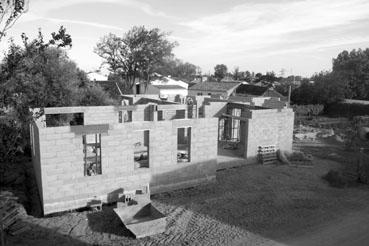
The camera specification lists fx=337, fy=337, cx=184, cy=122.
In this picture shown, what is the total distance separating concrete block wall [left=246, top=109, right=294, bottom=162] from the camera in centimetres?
1622

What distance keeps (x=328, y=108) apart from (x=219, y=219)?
1304 inches

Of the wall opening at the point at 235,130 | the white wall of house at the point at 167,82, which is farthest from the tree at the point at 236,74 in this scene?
the wall opening at the point at 235,130

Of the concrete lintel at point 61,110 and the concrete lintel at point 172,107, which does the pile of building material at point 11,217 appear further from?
Result: the concrete lintel at point 172,107

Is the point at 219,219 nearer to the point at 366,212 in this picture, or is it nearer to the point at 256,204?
the point at 256,204

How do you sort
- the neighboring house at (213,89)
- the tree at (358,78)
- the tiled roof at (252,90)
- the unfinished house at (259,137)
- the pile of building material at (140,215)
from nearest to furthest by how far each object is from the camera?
the pile of building material at (140,215)
the unfinished house at (259,137)
the tree at (358,78)
the tiled roof at (252,90)
the neighboring house at (213,89)

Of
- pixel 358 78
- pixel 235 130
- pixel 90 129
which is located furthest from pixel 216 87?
pixel 90 129

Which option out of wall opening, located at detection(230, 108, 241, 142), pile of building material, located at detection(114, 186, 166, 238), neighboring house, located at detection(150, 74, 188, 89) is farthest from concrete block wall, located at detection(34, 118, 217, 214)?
neighboring house, located at detection(150, 74, 188, 89)

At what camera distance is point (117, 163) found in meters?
11.4

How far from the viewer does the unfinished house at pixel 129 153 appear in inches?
412

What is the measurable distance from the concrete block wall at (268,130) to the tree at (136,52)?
2962 cm

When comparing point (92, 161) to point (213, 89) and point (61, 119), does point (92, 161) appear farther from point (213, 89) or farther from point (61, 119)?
point (213, 89)

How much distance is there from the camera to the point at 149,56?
4472 centimetres

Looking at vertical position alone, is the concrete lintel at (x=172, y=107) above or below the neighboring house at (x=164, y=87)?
below

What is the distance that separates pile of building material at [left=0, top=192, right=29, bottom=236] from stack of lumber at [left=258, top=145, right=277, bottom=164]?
10.8 metres
